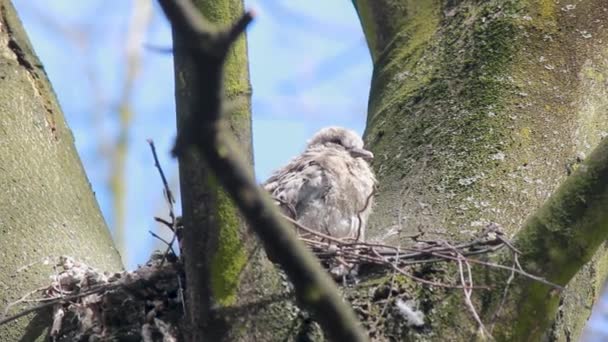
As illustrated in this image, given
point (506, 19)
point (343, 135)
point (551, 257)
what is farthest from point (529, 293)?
point (343, 135)

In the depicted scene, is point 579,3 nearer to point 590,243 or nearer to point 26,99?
point 590,243

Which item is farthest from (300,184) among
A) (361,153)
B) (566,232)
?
(566,232)

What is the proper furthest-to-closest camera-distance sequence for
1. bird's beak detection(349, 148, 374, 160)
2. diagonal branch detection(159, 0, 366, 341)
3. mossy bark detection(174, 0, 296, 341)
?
bird's beak detection(349, 148, 374, 160) → mossy bark detection(174, 0, 296, 341) → diagonal branch detection(159, 0, 366, 341)

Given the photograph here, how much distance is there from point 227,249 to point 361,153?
2203mm

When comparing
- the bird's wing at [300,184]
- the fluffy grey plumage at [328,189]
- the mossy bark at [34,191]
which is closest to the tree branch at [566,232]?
the fluffy grey plumage at [328,189]

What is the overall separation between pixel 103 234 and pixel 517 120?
1.58m

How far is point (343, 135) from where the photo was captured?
5438 mm

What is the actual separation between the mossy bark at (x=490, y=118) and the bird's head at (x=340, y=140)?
439mm

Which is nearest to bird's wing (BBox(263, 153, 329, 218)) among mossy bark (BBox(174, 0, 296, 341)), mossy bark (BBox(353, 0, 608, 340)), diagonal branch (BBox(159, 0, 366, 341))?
mossy bark (BBox(353, 0, 608, 340))

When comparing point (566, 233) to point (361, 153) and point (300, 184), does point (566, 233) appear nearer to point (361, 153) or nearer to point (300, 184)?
point (300, 184)

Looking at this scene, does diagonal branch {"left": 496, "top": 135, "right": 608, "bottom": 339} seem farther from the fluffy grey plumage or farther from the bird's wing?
the bird's wing

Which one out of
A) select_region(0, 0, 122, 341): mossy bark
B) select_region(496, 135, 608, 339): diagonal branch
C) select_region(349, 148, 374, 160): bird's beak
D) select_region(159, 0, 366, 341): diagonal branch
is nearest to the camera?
select_region(159, 0, 366, 341): diagonal branch

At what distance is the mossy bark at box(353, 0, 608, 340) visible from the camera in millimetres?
3555

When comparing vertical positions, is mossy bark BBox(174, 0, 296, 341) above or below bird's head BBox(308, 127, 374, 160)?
above
